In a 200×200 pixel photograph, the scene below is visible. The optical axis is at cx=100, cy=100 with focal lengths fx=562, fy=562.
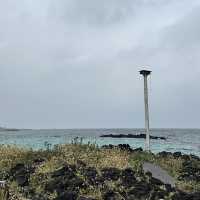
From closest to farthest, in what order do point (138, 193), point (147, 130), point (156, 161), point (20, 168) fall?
point (138, 193)
point (20, 168)
point (156, 161)
point (147, 130)

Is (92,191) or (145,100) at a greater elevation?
(145,100)

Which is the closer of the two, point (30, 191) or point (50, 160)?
point (30, 191)

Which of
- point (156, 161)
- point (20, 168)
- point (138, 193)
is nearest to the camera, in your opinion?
point (138, 193)

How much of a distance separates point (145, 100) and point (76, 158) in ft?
19.9

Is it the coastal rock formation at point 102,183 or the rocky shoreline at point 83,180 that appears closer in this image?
the coastal rock formation at point 102,183

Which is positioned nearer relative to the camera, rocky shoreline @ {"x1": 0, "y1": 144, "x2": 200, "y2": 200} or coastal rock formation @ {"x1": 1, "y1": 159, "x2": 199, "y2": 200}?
coastal rock formation @ {"x1": 1, "y1": 159, "x2": 199, "y2": 200}

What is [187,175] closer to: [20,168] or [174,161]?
[174,161]

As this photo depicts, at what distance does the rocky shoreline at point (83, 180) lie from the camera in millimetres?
18531

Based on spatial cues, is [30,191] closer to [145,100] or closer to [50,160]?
[50,160]

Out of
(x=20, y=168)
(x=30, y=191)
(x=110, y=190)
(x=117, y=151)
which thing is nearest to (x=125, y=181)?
(x=110, y=190)

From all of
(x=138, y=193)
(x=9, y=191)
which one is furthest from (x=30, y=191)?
(x=138, y=193)

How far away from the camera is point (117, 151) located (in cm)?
2698

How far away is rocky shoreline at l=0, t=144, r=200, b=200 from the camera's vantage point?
730 inches

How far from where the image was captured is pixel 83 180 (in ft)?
65.8
